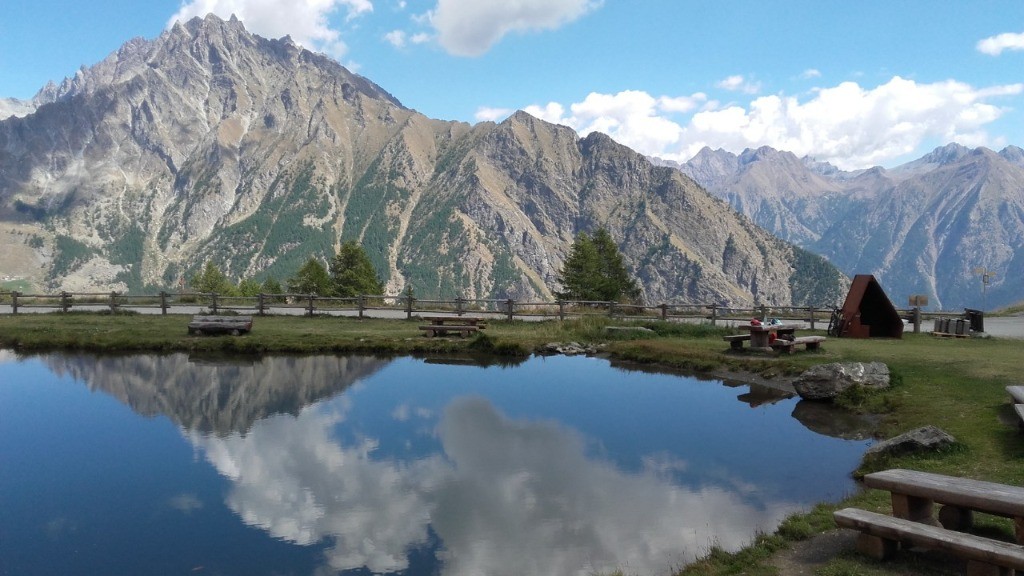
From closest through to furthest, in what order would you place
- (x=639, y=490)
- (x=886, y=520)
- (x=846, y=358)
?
(x=886, y=520), (x=639, y=490), (x=846, y=358)

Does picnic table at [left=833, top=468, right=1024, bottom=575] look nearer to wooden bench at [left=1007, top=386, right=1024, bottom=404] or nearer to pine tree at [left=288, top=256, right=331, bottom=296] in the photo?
wooden bench at [left=1007, top=386, right=1024, bottom=404]

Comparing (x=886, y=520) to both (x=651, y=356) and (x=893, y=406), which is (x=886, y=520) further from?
(x=651, y=356)

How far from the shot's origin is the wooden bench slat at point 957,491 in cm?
724

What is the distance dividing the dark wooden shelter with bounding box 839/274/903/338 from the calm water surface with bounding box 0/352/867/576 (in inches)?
464

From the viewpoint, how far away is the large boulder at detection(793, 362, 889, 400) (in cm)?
1822

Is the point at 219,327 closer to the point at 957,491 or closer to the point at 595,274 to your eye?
the point at 957,491

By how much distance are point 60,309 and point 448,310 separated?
25075 mm

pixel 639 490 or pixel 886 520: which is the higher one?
pixel 886 520

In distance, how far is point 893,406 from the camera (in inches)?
649

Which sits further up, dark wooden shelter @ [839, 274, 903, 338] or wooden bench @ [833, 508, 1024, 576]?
dark wooden shelter @ [839, 274, 903, 338]

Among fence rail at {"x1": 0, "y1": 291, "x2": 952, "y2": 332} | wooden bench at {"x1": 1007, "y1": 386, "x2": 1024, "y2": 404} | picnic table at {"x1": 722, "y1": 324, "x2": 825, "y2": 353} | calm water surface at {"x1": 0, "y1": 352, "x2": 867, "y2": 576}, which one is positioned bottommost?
calm water surface at {"x1": 0, "y1": 352, "x2": 867, "y2": 576}

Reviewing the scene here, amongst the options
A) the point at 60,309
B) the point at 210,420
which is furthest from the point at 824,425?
the point at 60,309

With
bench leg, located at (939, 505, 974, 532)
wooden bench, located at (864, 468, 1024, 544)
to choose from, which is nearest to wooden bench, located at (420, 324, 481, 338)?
wooden bench, located at (864, 468, 1024, 544)

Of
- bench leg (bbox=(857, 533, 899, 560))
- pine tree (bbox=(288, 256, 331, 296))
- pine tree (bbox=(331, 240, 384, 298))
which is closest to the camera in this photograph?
bench leg (bbox=(857, 533, 899, 560))
